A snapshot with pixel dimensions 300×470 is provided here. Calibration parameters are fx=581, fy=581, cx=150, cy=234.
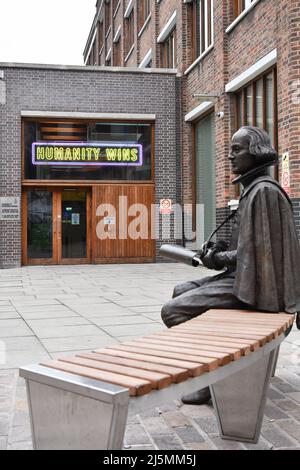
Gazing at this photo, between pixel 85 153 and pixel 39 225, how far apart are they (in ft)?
8.52

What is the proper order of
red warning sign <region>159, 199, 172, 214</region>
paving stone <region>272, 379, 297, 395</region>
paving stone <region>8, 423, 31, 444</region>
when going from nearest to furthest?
paving stone <region>8, 423, 31, 444</region>
paving stone <region>272, 379, 297, 395</region>
red warning sign <region>159, 199, 172, 214</region>

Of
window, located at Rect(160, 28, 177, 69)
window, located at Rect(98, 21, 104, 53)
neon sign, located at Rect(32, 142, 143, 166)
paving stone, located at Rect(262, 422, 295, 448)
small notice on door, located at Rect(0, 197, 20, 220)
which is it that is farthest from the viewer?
window, located at Rect(98, 21, 104, 53)

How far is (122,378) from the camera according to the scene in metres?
2.27

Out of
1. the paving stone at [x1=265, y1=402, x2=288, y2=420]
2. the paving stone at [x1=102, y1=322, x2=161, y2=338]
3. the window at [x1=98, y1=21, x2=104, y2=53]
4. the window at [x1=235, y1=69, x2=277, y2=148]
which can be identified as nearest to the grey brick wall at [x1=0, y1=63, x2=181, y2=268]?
the window at [x1=235, y1=69, x2=277, y2=148]

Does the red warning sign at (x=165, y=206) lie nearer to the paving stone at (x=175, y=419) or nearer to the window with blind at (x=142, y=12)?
the window with blind at (x=142, y=12)

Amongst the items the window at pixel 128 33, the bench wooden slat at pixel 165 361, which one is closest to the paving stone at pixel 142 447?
the bench wooden slat at pixel 165 361

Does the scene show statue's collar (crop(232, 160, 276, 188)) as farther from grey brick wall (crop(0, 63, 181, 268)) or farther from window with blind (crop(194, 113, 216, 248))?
grey brick wall (crop(0, 63, 181, 268))

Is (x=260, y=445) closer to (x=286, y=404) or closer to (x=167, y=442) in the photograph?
(x=167, y=442)

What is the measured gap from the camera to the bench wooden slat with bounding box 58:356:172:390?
2.25 metres

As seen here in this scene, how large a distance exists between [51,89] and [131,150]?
3015mm

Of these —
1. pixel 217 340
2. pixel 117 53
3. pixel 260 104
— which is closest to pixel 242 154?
pixel 217 340

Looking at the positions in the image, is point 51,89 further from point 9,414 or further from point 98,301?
point 9,414

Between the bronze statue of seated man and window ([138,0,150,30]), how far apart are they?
70.0ft
